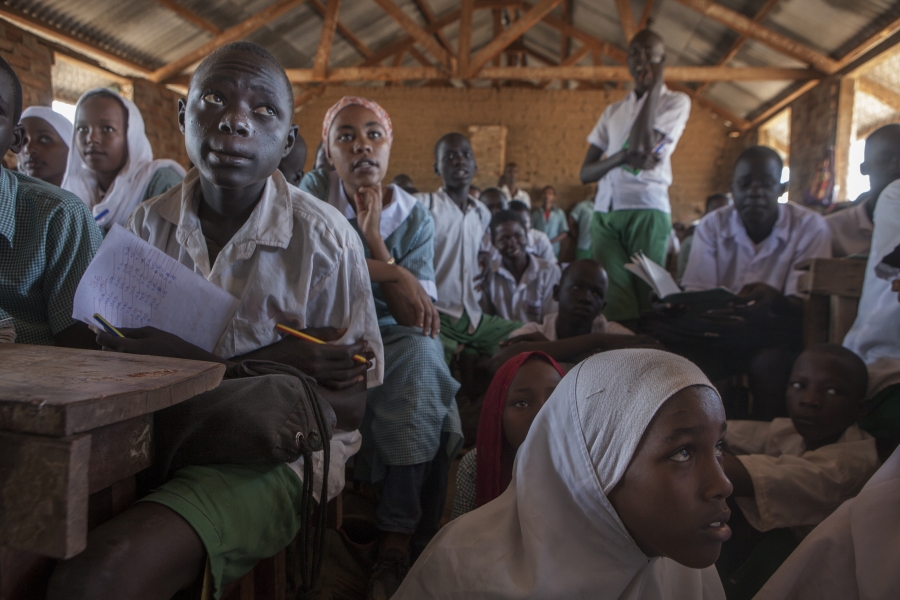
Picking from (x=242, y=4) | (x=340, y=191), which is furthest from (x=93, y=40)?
(x=340, y=191)

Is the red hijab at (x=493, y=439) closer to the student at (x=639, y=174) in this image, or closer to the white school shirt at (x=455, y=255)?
the white school shirt at (x=455, y=255)

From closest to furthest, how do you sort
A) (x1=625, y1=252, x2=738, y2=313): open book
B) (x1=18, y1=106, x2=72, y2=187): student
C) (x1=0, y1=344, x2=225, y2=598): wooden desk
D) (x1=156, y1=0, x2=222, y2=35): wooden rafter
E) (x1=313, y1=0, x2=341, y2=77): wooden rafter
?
(x1=0, y1=344, x2=225, y2=598): wooden desk < (x1=625, y1=252, x2=738, y2=313): open book < (x1=18, y1=106, x2=72, y2=187): student < (x1=156, y1=0, x2=222, y2=35): wooden rafter < (x1=313, y1=0, x2=341, y2=77): wooden rafter

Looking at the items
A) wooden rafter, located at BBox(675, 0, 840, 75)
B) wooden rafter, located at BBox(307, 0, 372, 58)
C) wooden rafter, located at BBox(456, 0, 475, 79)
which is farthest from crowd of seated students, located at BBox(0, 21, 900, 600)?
wooden rafter, located at BBox(307, 0, 372, 58)

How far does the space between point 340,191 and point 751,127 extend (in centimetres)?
954

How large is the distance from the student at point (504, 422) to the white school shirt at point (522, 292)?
1.60m

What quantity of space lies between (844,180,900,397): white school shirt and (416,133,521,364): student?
1.40 m

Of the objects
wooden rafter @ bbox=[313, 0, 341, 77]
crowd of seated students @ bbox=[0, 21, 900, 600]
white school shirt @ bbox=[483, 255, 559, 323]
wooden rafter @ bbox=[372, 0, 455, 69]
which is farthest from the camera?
wooden rafter @ bbox=[313, 0, 341, 77]

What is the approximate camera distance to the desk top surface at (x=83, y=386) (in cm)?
57

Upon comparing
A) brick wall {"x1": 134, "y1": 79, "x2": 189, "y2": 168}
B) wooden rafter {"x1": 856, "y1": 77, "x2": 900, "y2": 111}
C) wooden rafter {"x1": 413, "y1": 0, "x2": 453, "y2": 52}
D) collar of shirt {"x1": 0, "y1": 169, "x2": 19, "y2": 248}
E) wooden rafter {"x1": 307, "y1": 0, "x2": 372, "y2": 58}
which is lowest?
collar of shirt {"x1": 0, "y1": 169, "x2": 19, "y2": 248}

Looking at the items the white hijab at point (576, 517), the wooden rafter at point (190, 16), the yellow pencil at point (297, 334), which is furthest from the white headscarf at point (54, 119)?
the wooden rafter at point (190, 16)

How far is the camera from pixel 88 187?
2342mm

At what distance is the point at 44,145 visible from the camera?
2.43m

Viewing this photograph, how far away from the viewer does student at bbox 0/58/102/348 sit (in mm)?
1167

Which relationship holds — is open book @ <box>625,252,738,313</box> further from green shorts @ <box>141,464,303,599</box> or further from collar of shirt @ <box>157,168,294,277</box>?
green shorts @ <box>141,464,303,599</box>
